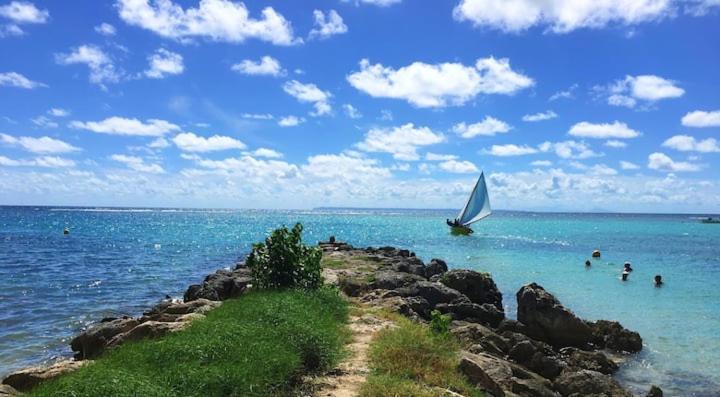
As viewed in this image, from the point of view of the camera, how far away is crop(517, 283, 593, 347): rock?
2028 cm

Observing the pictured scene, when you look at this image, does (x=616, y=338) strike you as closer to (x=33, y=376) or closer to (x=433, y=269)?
(x=433, y=269)

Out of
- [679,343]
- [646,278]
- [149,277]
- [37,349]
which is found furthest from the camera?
[646,278]

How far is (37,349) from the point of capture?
739 inches

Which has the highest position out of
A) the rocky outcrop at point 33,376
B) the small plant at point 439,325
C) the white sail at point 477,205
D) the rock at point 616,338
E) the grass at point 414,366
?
the white sail at point 477,205

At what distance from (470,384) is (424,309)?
8.61 m

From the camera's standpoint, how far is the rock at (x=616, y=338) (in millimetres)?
20688

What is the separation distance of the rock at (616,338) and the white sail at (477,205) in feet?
187

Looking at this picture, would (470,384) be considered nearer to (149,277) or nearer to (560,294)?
(560,294)

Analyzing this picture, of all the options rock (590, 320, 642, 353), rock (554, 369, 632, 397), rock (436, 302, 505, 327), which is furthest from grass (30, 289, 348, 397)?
rock (590, 320, 642, 353)

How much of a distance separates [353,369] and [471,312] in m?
9.80

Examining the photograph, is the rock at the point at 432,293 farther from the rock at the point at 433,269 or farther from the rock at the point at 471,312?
the rock at the point at 433,269

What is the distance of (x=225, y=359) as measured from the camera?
32.7 ft

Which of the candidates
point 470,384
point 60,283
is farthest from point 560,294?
point 60,283

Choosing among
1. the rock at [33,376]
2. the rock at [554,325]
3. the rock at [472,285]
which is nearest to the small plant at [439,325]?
the rock at [33,376]
